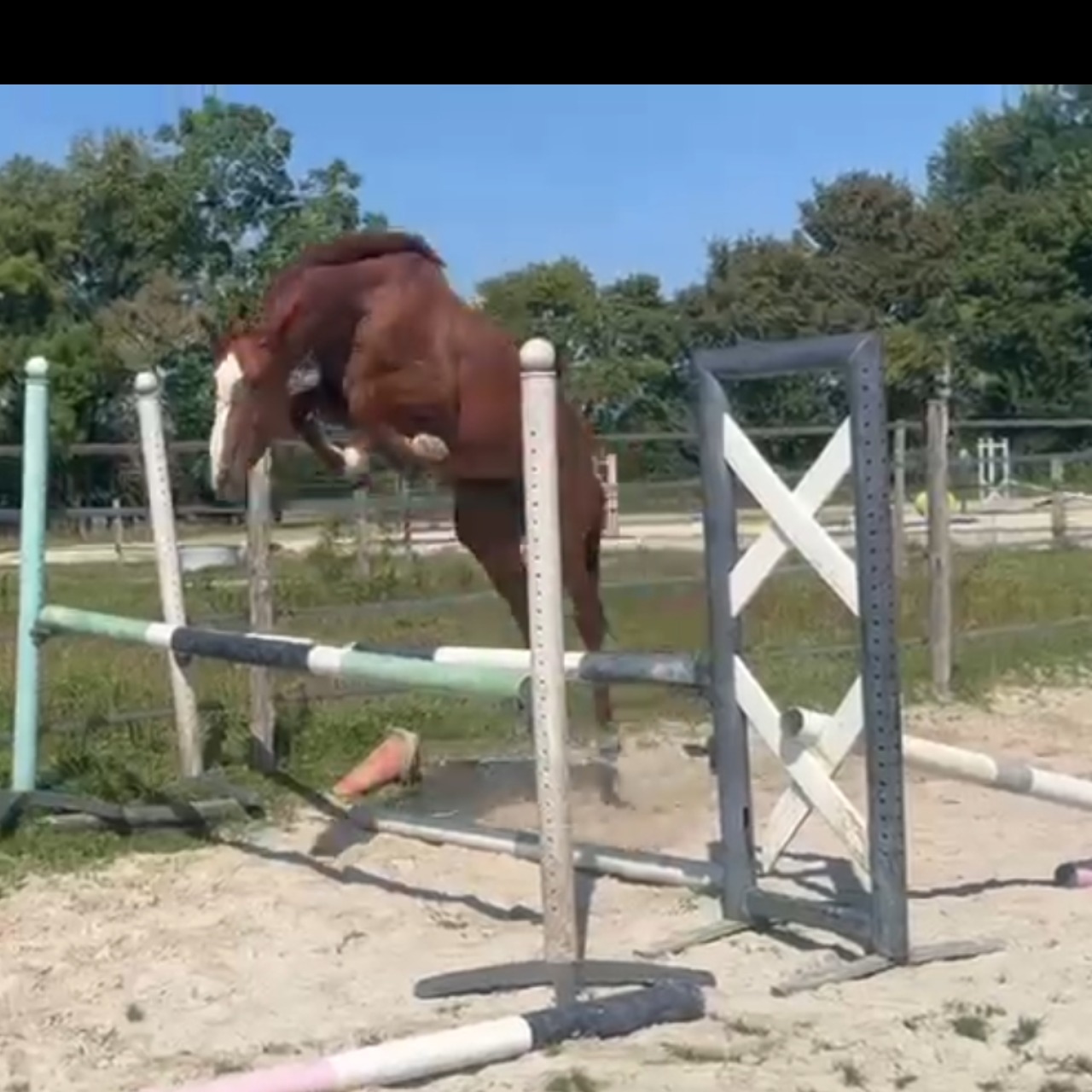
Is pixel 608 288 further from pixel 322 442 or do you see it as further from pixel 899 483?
pixel 322 442

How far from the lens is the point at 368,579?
10.0 meters

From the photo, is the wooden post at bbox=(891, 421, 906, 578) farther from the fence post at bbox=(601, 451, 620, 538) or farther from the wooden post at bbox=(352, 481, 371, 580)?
the wooden post at bbox=(352, 481, 371, 580)

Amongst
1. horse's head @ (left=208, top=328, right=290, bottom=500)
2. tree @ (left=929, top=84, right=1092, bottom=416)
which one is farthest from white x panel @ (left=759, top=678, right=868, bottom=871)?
tree @ (left=929, top=84, right=1092, bottom=416)

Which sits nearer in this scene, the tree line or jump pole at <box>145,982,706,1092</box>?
jump pole at <box>145,982,706,1092</box>

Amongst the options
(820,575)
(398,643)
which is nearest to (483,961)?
(820,575)

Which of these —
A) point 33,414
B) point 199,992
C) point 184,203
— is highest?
point 184,203

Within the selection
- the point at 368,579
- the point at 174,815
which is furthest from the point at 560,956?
the point at 368,579

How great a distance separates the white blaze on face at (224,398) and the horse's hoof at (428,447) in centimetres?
50

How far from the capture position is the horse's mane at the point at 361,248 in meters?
4.90

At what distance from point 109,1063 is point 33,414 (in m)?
2.82

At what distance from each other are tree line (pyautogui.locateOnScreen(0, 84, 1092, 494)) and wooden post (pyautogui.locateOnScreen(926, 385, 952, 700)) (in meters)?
16.1

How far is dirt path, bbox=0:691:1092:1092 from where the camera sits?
333cm

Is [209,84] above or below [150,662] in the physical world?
above
